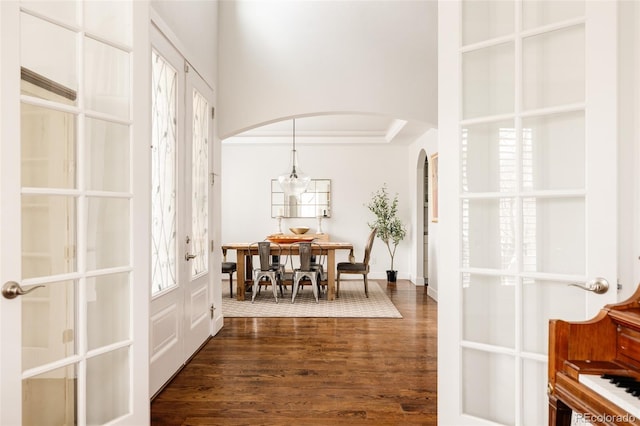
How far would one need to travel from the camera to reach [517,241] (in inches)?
74.2

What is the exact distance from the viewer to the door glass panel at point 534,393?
1.82 m

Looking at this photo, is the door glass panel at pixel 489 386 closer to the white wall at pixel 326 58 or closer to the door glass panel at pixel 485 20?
the door glass panel at pixel 485 20

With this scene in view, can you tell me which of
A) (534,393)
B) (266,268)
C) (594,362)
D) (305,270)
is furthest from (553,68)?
(266,268)

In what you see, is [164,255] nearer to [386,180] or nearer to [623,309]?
[623,309]

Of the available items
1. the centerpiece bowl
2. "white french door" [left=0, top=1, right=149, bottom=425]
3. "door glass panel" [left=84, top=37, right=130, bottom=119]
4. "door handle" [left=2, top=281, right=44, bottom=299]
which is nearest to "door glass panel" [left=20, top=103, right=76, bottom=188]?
"white french door" [left=0, top=1, right=149, bottom=425]

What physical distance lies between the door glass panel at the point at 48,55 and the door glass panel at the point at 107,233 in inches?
19.4

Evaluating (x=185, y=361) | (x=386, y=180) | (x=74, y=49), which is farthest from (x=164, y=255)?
(x=386, y=180)

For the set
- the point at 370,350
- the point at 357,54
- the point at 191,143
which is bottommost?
the point at 370,350

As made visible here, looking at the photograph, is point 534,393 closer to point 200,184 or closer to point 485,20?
point 485,20

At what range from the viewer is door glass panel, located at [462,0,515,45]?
6.30ft

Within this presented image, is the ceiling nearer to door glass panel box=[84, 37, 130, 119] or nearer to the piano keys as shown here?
door glass panel box=[84, 37, 130, 119]

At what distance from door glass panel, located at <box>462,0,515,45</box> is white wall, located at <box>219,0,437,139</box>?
2197mm

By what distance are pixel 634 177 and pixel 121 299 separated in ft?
7.77

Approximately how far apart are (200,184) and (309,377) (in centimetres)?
197
